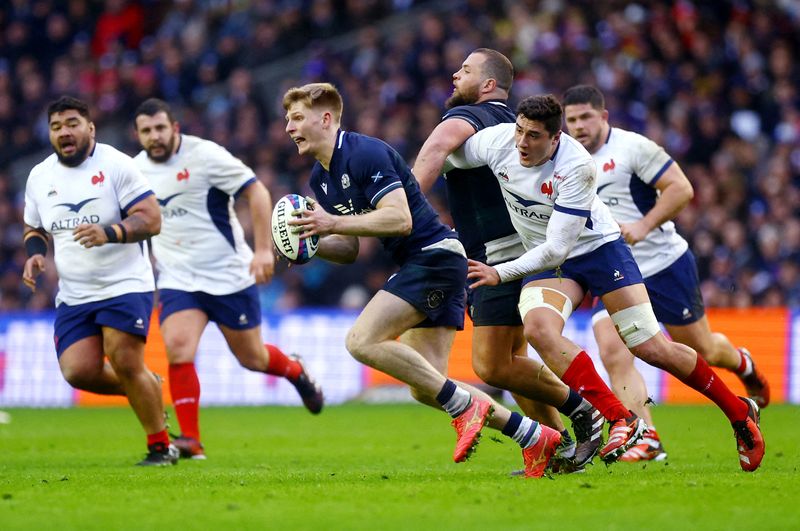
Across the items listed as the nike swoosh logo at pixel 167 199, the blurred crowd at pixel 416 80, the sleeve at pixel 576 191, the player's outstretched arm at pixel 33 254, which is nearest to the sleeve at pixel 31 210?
the player's outstretched arm at pixel 33 254

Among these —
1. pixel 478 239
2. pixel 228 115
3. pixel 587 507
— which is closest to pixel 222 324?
pixel 478 239

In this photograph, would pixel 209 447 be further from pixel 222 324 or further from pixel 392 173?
pixel 392 173

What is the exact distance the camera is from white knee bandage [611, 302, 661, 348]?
7.88 m

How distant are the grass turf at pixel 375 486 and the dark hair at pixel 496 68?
2487mm

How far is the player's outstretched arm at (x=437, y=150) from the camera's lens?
8016 mm

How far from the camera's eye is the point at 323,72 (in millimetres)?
21641

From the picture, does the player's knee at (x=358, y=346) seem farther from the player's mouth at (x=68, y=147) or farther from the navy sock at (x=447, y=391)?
the player's mouth at (x=68, y=147)

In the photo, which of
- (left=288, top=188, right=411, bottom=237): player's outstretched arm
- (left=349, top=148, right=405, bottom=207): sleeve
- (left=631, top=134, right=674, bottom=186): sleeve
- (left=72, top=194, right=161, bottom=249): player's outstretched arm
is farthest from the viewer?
(left=631, top=134, right=674, bottom=186): sleeve

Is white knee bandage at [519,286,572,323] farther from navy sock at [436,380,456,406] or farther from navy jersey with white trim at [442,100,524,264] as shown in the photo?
navy sock at [436,380,456,406]

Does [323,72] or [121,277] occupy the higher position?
[323,72]

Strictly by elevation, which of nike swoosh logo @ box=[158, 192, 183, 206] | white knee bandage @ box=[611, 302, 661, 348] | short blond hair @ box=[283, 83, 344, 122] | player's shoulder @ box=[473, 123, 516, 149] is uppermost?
short blond hair @ box=[283, 83, 344, 122]

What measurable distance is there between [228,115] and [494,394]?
769 cm

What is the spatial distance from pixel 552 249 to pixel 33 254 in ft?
13.6

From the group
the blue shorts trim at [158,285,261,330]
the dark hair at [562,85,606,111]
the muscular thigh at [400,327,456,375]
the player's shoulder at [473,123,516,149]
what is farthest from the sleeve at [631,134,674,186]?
the blue shorts trim at [158,285,261,330]
